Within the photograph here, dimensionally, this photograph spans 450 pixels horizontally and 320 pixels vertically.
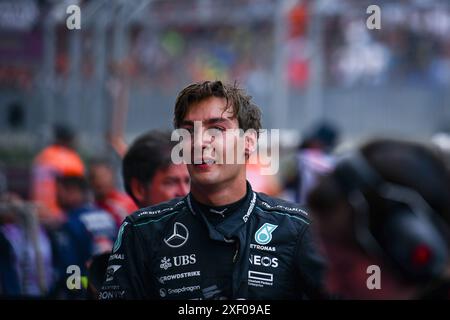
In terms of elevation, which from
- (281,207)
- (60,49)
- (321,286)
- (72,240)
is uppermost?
(60,49)

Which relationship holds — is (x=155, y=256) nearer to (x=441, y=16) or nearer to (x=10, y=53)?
(x=10, y=53)

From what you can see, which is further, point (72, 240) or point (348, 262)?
point (72, 240)

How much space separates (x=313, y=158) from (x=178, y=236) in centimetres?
520

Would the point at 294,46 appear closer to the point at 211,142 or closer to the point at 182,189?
→ the point at 182,189

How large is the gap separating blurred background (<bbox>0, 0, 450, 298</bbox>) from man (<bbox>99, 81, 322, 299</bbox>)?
4581 mm

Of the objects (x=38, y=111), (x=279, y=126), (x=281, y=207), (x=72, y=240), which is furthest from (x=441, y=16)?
(x=281, y=207)

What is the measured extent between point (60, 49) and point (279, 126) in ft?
9.01

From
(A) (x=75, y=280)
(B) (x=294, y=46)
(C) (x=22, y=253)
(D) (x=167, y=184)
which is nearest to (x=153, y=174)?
(D) (x=167, y=184)

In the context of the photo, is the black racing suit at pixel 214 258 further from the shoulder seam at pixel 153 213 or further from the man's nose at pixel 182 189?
the man's nose at pixel 182 189

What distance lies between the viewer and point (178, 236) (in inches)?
127

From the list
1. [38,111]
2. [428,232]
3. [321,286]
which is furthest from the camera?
[38,111]

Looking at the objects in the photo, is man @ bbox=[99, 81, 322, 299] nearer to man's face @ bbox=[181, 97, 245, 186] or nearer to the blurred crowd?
man's face @ bbox=[181, 97, 245, 186]

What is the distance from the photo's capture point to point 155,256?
321cm

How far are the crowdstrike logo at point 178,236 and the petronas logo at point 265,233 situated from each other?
0.70 ft
